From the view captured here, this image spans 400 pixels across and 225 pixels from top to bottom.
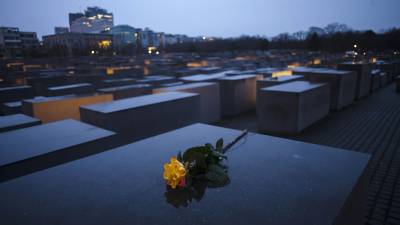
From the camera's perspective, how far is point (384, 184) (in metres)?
4.89

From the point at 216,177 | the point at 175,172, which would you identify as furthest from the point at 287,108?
the point at 175,172

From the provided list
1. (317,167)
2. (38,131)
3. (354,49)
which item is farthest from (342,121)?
(354,49)

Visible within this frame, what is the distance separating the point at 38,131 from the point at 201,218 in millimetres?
3285

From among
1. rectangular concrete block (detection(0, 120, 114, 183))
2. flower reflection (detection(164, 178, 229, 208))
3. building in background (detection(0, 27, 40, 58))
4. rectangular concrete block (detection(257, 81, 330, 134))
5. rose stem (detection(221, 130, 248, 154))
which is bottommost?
rectangular concrete block (detection(257, 81, 330, 134))

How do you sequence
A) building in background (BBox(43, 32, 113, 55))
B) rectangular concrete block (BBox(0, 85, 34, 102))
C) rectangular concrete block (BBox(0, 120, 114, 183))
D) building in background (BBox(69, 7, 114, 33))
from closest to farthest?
1. rectangular concrete block (BBox(0, 120, 114, 183))
2. rectangular concrete block (BBox(0, 85, 34, 102))
3. building in background (BBox(43, 32, 113, 55))
4. building in background (BBox(69, 7, 114, 33))

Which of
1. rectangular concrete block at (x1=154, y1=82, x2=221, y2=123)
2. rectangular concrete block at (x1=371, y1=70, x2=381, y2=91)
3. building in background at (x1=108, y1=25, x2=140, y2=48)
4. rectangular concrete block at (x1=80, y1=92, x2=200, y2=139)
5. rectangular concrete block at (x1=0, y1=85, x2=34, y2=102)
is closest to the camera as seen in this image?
rectangular concrete block at (x1=80, y1=92, x2=200, y2=139)

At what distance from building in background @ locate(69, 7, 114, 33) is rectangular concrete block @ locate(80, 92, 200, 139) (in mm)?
85537

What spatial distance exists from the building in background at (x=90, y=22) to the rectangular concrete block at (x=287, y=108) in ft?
279

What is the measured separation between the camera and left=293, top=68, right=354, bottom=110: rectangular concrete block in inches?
423

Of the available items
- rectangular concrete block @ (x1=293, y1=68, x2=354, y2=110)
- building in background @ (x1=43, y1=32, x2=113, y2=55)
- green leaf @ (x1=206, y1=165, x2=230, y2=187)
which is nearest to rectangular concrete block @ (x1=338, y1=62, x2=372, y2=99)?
rectangular concrete block @ (x1=293, y1=68, x2=354, y2=110)

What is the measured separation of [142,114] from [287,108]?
4.41 metres

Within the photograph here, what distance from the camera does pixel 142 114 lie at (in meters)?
5.71

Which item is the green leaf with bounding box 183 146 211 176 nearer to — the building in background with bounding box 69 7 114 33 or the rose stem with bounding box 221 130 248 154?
the rose stem with bounding box 221 130 248 154

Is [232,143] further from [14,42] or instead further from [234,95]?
[14,42]
